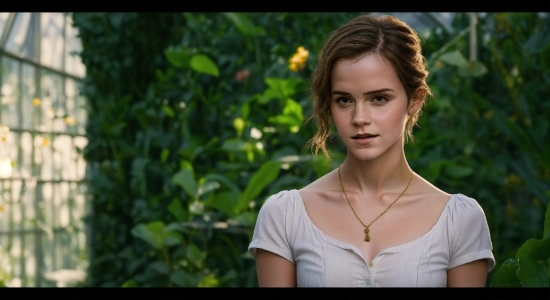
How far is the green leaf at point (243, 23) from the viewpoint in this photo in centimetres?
286

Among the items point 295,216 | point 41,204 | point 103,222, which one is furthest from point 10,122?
point 295,216

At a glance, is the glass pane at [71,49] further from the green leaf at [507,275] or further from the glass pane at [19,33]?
the green leaf at [507,275]

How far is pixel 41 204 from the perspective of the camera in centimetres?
390

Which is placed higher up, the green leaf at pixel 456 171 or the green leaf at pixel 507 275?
the green leaf at pixel 456 171

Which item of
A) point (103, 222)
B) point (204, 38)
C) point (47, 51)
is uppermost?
point (47, 51)

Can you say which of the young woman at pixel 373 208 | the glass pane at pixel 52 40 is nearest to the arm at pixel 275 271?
the young woman at pixel 373 208

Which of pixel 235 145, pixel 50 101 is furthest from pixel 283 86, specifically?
pixel 50 101

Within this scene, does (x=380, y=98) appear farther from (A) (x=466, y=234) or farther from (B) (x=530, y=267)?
(B) (x=530, y=267)

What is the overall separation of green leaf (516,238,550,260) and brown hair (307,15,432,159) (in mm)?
309

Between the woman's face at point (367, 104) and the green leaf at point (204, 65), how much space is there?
1763 mm

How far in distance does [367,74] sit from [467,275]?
308 millimetres

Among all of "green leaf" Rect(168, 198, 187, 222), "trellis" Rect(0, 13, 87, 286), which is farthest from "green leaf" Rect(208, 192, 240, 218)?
"trellis" Rect(0, 13, 87, 286)

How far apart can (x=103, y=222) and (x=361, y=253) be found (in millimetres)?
2320

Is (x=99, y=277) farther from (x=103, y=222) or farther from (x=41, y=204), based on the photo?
(x=41, y=204)
